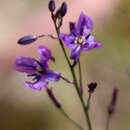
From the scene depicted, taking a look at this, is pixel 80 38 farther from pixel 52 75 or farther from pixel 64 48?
pixel 52 75

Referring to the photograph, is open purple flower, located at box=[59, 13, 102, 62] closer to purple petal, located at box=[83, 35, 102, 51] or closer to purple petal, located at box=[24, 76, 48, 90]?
purple petal, located at box=[83, 35, 102, 51]

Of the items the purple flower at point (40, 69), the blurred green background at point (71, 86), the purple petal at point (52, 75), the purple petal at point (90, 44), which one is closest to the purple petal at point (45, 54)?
the purple flower at point (40, 69)

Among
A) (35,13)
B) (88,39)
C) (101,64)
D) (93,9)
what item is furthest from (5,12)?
(88,39)

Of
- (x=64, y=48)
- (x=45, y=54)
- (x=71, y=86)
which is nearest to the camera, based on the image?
(x=64, y=48)

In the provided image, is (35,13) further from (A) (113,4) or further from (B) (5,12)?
(A) (113,4)

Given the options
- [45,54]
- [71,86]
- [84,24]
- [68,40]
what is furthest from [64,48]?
[71,86]

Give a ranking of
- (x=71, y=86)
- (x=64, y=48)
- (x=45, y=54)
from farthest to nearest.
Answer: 1. (x=71, y=86)
2. (x=45, y=54)
3. (x=64, y=48)
